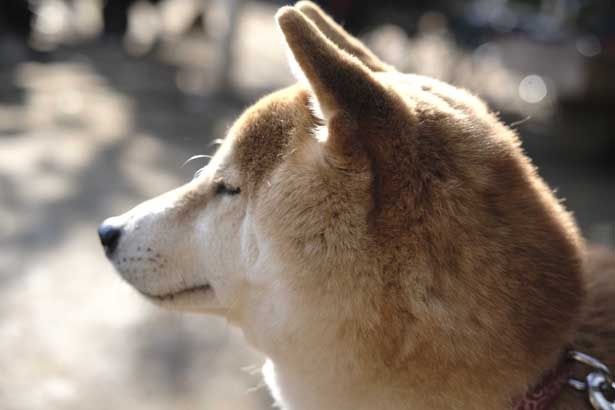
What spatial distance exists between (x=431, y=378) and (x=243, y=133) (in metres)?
0.86

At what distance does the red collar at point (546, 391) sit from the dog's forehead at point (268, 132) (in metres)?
0.87

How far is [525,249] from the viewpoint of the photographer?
158cm

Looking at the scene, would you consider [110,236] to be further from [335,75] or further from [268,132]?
[335,75]

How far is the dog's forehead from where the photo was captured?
6.01ft

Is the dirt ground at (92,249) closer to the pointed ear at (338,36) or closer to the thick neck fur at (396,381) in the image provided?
the thick neck fur at (396,381)

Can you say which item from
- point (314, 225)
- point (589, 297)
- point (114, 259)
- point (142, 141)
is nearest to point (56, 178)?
point (142, 141)

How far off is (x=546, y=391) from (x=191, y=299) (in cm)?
102

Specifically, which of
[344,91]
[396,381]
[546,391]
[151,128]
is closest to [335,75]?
[344,91]

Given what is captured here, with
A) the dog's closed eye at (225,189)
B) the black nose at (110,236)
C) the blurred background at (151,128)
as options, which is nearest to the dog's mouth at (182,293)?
the black nose at (110,236)

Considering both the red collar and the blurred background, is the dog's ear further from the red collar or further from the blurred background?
the blurred background

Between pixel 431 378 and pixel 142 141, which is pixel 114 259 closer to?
pixel 431 378

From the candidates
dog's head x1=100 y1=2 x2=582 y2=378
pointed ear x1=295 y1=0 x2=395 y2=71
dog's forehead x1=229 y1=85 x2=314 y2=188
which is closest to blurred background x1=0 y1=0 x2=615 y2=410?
pointed ear x1=295 y1=0 x2=395 y2=71

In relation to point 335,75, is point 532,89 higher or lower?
lower

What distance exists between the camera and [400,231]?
1.58m
